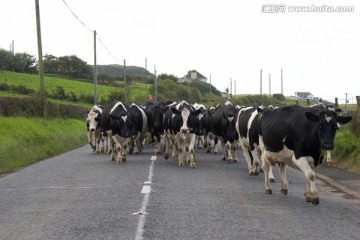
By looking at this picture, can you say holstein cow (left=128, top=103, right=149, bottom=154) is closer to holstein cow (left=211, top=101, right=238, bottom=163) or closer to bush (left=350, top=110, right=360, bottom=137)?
A: holstein cow (left=211, top=101, right=238, bottom=163)

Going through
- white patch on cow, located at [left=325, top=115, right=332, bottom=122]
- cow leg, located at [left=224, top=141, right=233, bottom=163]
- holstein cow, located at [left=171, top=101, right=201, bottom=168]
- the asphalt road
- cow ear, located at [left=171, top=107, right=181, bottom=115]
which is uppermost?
cow ear, located at [left=171, top=107, right=181, bottom=115]

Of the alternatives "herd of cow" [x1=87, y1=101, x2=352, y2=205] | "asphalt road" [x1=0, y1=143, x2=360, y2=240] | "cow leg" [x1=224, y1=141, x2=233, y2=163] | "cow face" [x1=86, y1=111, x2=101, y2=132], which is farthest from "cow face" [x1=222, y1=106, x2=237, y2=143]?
"cow face" [x1=86, y1=111, x2=101, y2=132]

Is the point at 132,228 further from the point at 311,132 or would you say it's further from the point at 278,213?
the point at 311,132

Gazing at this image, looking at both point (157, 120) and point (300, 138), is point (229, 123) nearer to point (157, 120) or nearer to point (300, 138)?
point (157, 120)

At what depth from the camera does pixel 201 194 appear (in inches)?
453

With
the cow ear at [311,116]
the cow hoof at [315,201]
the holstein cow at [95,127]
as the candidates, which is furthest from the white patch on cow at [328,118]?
the holstein cow at [95,127]

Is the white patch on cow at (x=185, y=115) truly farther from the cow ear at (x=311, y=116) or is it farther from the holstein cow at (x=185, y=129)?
the cow ear at (x=311, y=116)

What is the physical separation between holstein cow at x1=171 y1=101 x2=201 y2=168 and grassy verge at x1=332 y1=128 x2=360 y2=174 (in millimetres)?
5035

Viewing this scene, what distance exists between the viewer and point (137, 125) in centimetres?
2233

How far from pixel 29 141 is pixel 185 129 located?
38.6 feet

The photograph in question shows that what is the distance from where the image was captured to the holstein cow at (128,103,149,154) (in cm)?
2148

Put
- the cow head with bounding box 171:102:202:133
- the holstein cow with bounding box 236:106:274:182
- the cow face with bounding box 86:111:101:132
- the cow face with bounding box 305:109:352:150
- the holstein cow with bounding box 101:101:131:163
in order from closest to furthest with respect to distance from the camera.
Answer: the cow face with bounding box 305:109:352:150, the holstein cow with bounding box 236:106:274:182, the cow head with bounding box 171:102:202:133, the holstein cow with bounding box 101:101:131:163, the cow face with bounding box 86:111:101:132

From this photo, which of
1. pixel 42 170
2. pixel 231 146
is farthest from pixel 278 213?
pixel 231 146

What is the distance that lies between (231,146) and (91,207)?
10.8m
